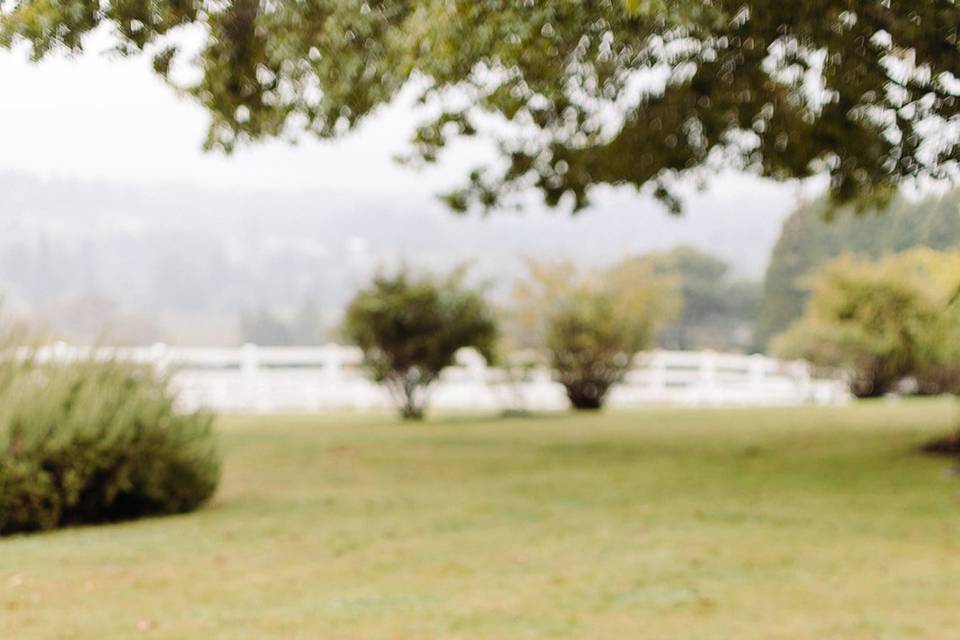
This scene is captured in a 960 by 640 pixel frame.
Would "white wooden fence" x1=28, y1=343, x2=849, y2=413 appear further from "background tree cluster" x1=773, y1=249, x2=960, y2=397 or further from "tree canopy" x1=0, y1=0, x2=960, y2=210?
"tree canopy" x1=0, y1=0, x2=960, y2=210

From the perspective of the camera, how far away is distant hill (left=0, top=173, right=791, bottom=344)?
80.3m

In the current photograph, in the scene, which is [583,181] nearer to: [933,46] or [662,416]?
[933,46]

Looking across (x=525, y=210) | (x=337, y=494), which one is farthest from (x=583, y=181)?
(x=337, y=494)

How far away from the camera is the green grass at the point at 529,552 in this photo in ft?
20.5

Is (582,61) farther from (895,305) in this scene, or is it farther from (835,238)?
(835,238)

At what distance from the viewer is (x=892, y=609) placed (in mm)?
6547

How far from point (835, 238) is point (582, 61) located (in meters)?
31.1

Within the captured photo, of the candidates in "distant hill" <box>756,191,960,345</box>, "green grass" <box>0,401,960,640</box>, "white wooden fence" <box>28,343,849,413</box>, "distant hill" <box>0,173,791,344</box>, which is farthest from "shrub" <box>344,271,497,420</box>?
"distant hill" <box>0,173,791,344</box>

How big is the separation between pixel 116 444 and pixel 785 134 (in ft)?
21.0

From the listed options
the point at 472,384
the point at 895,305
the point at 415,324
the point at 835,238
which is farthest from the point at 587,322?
the point at 835,238

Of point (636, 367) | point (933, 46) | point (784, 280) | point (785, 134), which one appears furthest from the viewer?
point (784, 280)

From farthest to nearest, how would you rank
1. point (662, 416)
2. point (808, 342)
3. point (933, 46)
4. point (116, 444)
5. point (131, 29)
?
1. point (808, 342)
2. point (662, 416)
3. point (116, 444)
4. point (131, 29)
5. point (933, 46)

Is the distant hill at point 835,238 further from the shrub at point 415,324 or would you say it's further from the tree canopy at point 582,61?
the shrub at point 415,324

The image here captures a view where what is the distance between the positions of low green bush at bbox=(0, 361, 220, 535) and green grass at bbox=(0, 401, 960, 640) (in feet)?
1.18
